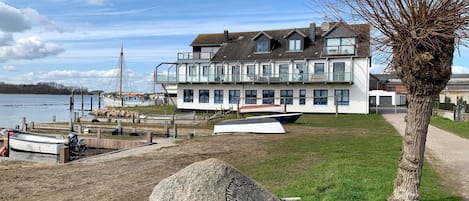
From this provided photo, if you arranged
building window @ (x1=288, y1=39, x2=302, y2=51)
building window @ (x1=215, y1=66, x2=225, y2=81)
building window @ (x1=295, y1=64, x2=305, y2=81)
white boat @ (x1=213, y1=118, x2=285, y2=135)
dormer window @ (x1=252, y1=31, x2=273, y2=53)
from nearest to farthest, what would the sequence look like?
white boat @ (x1=213, y1=118, x2=285, y2=135) < building window @ (x1=295, y1=64, x2=305, y2=81) < building window @ (x1=288, y1=39, x2=302, y2=51) < dormer window @ (x1=252, y1=31, x2=273, y2=53) < building window @ (x1=215, y1=66, x2=225, y2=81)

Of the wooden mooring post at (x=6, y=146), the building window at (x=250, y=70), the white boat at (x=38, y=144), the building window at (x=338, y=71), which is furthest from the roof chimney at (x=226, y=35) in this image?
the wooden mooring post at (x=6, y=146)

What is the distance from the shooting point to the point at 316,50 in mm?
45250

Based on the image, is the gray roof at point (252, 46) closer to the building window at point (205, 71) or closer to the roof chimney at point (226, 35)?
the roof chimney at point (226, 35)

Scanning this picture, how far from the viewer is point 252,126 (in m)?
24.0

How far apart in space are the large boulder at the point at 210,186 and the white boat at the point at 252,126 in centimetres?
1806

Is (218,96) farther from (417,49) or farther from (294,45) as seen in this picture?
(417,49)

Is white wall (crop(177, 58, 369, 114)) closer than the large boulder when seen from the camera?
No

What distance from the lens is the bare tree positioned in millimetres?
5027

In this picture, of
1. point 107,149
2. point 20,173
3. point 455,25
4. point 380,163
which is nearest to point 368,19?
point 455,25

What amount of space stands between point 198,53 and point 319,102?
1641 cm

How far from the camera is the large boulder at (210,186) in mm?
5031

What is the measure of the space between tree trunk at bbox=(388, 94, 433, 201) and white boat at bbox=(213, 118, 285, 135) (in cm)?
1753

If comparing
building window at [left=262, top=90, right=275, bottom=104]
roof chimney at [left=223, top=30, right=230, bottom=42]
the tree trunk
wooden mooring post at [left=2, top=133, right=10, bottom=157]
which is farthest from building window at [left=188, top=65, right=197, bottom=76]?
the tree trunk

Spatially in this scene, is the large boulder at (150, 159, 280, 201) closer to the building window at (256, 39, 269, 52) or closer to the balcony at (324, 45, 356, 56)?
the balcony at (324, 45, 356, 56)
